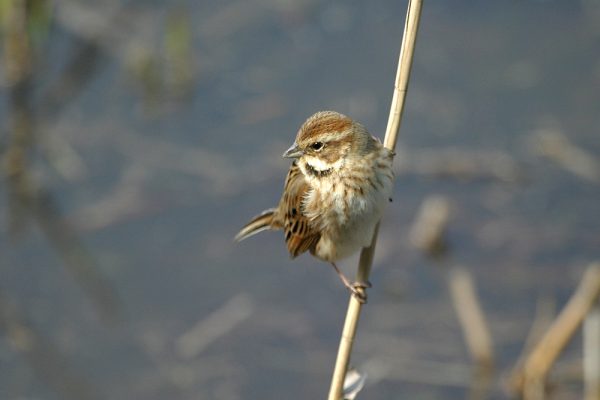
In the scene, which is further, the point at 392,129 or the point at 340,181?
the point at 340,181

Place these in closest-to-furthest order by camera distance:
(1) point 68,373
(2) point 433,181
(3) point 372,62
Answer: (1) point 68,373 → (2) point 433,181 → (3) point 372,62

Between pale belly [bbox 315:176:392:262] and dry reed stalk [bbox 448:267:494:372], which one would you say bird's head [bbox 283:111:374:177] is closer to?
pale belly [bbox 315:176:392:262]

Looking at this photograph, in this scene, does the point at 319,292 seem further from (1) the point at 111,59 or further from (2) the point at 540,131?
(1) the point at 111,59

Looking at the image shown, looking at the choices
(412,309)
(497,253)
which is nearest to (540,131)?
(497,253)

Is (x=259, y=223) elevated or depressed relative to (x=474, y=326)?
depressed

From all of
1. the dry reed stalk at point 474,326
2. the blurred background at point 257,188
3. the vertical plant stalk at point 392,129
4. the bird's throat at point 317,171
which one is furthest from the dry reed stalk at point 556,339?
the vertical plant stalk at point 392,129

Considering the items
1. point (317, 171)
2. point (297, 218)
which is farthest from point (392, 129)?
point (297, 218)

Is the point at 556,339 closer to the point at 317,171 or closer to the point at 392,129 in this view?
the point at 317,171
